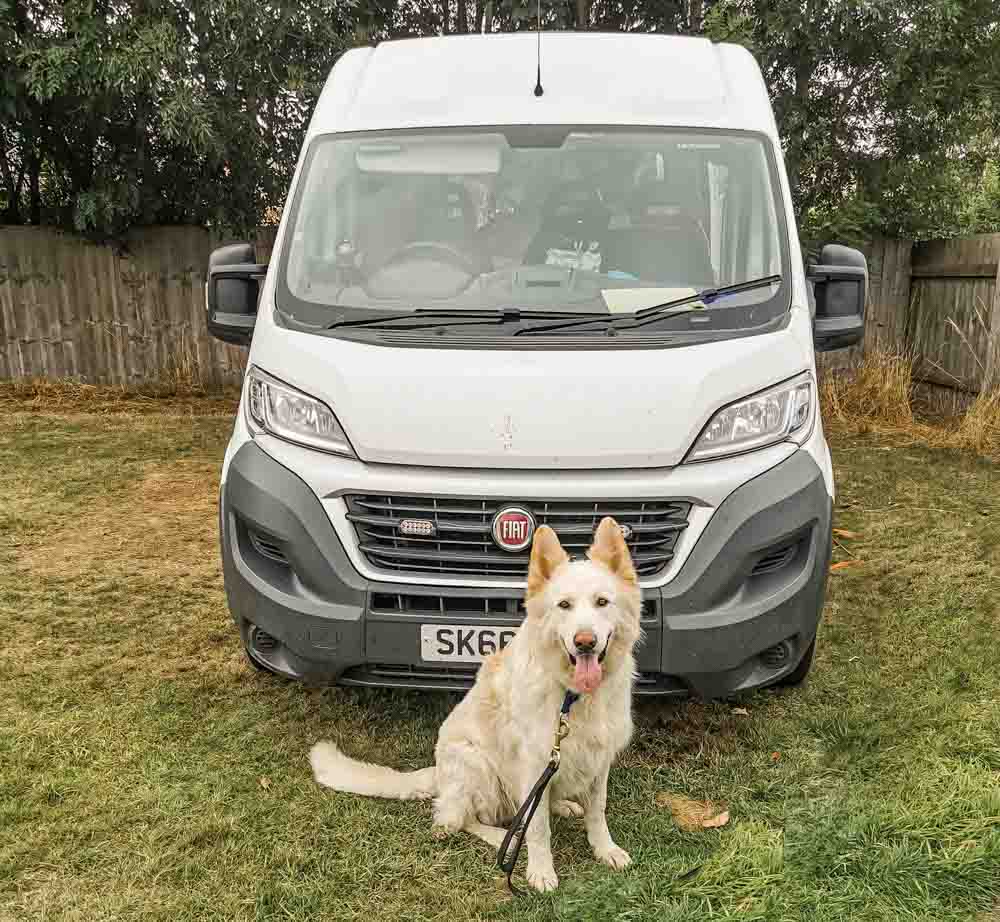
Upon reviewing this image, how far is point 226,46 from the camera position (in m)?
9.24

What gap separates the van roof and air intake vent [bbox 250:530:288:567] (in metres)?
1.90

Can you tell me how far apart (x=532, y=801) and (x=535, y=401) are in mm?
1282

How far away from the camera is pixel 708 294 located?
3.59m

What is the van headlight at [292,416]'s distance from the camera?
10.9 feet

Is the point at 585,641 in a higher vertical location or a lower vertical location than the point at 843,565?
higher

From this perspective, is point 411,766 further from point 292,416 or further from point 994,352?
point 994,352

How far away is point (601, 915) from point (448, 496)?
1369 mm

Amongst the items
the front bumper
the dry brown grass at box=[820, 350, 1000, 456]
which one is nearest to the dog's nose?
the front bumper

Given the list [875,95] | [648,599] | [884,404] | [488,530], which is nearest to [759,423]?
[648,599]

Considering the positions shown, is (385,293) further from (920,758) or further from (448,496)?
(920,758)

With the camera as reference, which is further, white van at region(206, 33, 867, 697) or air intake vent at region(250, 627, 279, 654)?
air intake vent at region(250, 627, 279, 654)

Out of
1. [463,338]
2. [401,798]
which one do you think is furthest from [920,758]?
[463,338]

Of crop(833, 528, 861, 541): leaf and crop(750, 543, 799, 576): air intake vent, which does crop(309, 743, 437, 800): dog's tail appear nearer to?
crop(750, 543, 799, 576): air intake vent

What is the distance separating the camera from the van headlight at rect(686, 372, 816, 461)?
3.24m
